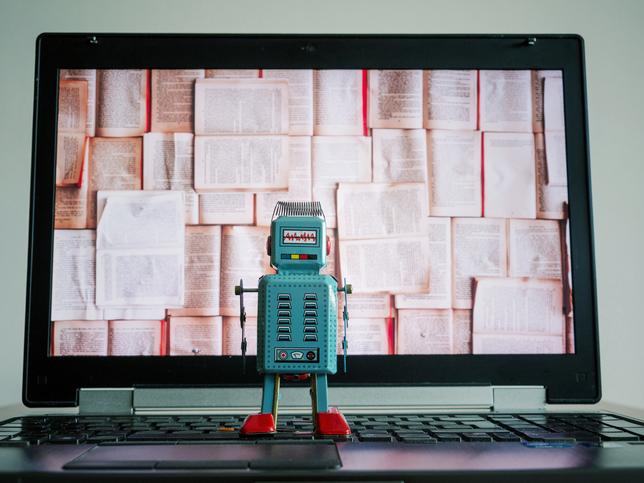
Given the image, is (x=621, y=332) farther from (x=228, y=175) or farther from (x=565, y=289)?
(x=228, y=175)

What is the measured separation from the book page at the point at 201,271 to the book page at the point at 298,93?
25 centimetres

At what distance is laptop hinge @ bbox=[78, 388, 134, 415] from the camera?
40.1 inches

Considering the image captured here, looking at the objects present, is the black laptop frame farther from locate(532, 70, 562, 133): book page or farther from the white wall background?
the white wall background

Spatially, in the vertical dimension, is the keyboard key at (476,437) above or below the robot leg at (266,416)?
below

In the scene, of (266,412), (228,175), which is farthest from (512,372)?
(228,175)

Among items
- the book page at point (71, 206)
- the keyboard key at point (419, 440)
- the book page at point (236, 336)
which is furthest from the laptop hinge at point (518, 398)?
the book page at point (71, 206)

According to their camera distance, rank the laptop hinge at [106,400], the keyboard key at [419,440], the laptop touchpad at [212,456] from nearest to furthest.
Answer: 1. the laptop touchpad at [212,456]
2. the keyboard key at [419,440]
3. the laptop hinge at [106,400]

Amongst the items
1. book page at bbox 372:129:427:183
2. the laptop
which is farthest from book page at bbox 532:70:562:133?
book page at bbox 372:129:427:183

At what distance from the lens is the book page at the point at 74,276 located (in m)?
1.07

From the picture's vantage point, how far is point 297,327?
0.83 metres

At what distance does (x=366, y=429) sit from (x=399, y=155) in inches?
20.0

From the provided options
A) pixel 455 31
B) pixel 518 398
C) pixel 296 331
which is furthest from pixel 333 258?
pixel 455 31

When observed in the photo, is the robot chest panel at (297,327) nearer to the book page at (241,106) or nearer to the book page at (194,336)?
the book page at (194,336)

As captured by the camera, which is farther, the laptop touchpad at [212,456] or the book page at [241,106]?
the book page at [241,106]
